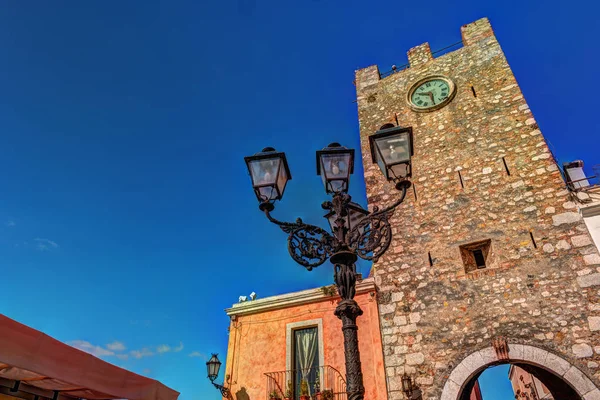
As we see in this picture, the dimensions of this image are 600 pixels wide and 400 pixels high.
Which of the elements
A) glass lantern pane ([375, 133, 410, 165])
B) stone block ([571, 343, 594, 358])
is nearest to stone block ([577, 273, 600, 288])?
stone block ([571, 343, 594, 358])

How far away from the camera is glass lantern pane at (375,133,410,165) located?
3.98 metres

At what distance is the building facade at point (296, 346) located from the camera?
7.99m

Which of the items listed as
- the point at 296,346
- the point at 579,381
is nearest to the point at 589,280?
the point at 579,381

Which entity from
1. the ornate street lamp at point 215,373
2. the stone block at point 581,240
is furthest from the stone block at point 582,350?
the ornate street lamp at point 215,373

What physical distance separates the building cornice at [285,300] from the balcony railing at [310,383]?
1505 millimetres

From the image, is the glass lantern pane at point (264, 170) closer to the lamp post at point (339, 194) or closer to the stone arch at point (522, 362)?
the lamp post at point (339, 194)

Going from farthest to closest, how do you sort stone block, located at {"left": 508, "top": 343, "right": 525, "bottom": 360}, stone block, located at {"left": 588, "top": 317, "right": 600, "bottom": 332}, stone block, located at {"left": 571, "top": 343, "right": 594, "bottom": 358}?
stone block, located at {"left": 508, "top": 343, "right": 525, "bottom": 360} → stone block, located at {"left": 588, "top": 317, "right": 600, "bottom": 332} → stone block, located at {"left": 571, "top": 343, "right": 594, "bottom": 358}

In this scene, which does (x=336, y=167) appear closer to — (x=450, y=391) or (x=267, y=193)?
(x=267, y=193)

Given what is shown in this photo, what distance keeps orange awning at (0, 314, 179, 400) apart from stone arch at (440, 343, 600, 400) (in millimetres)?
4897

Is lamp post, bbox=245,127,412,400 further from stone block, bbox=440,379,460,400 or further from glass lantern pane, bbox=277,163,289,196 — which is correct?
stone block, bbox=440,379,460,400

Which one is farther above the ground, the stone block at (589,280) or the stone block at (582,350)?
the stone block at (589,280)

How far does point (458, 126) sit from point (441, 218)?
260 centimetres

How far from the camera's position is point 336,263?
383 cm

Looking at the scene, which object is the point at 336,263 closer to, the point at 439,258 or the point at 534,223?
the point at 439,258
